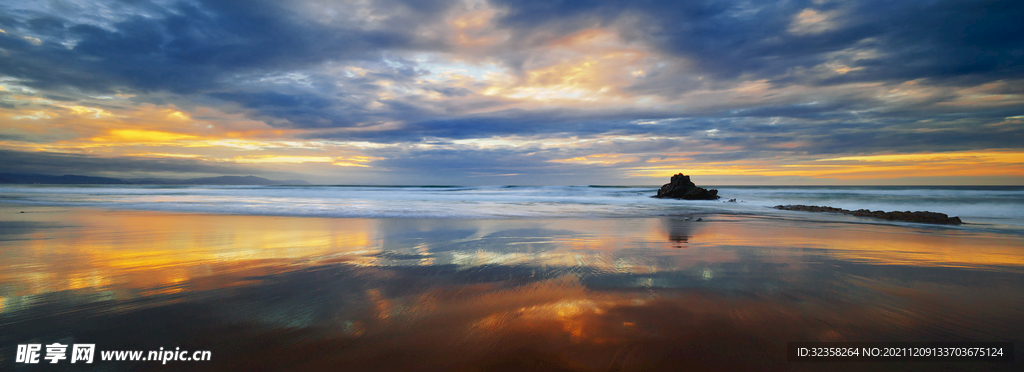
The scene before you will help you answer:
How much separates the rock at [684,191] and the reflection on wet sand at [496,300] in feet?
68.1

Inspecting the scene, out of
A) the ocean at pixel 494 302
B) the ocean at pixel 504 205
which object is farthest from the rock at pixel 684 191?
the ocean at pixel 494 302

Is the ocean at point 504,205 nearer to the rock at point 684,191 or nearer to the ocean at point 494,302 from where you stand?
the rock at point 684,191

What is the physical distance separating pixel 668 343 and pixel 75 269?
6194 millimetres

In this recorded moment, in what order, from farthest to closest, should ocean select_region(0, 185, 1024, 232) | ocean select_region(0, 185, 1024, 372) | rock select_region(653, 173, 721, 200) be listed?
rock select_region(653, 173, 721, 200)
ocean select_region(0, 185, 1024, 232)
ocean select_region(0, 185, 1024, 372)

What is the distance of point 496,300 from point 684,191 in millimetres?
27130

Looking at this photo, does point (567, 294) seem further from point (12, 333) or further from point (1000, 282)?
point (1000, 282)

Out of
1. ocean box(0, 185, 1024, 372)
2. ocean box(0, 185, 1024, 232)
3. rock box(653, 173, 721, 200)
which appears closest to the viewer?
ocean box(0, 185, 1024, 372)

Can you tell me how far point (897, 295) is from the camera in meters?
3.37

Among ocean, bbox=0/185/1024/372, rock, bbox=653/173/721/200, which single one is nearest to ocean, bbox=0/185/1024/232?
rock, bbox=653/173/721/200

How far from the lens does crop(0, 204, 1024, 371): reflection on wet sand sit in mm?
2223

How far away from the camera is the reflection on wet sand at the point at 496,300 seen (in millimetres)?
2223

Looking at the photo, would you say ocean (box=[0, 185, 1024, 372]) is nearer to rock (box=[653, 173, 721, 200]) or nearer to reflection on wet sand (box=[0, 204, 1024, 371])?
reflection on wet sand (box=[0, 204, 1024, 371])

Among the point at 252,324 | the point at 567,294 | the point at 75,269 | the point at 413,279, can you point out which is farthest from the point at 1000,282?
the point at 75,269

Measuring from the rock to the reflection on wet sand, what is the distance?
68.1 feet
